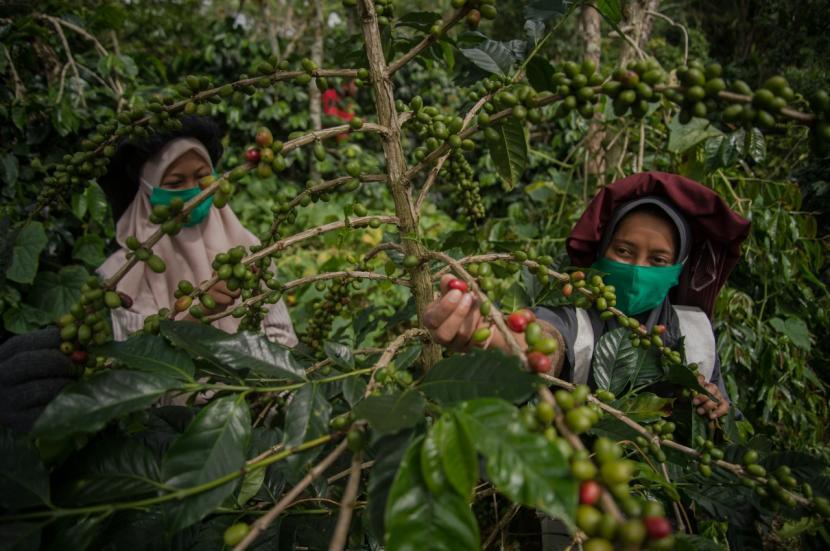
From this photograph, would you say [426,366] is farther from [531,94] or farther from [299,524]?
[531,94]

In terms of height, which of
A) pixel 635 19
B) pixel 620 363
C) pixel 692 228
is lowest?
pixel 620 363

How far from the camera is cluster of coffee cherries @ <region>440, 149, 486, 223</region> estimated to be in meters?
1.30

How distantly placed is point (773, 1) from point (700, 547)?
9511mm

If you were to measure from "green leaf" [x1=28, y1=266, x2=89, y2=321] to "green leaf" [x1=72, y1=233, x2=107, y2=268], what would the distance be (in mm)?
87

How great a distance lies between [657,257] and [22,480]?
1.73m

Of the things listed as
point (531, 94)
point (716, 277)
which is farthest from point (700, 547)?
point (716, 277)

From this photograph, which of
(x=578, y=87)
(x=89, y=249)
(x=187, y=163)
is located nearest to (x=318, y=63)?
(x=89, y=249)

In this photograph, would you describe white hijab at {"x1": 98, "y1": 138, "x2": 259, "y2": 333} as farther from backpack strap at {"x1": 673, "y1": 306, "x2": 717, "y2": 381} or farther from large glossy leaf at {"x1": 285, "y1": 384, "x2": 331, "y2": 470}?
backpack strap at {"x1": 673, "y1": 306, "x2": 717, "y2": 381}

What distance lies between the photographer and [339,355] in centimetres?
76

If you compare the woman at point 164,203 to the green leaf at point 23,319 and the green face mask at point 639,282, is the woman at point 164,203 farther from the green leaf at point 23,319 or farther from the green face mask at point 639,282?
the green face mask at point 639,282

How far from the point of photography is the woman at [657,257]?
4.81 feet

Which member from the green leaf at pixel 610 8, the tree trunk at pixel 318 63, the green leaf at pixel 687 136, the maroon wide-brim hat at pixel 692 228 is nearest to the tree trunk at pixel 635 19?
the green leaf at pixel 687 136

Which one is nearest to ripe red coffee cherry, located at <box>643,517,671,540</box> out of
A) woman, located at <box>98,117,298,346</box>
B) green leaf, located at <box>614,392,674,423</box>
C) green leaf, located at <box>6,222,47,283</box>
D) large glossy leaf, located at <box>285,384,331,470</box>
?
large glossy leaf, located at <box>285,384,331,470</box>

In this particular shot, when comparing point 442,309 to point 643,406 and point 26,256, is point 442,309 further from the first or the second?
point 26,256
